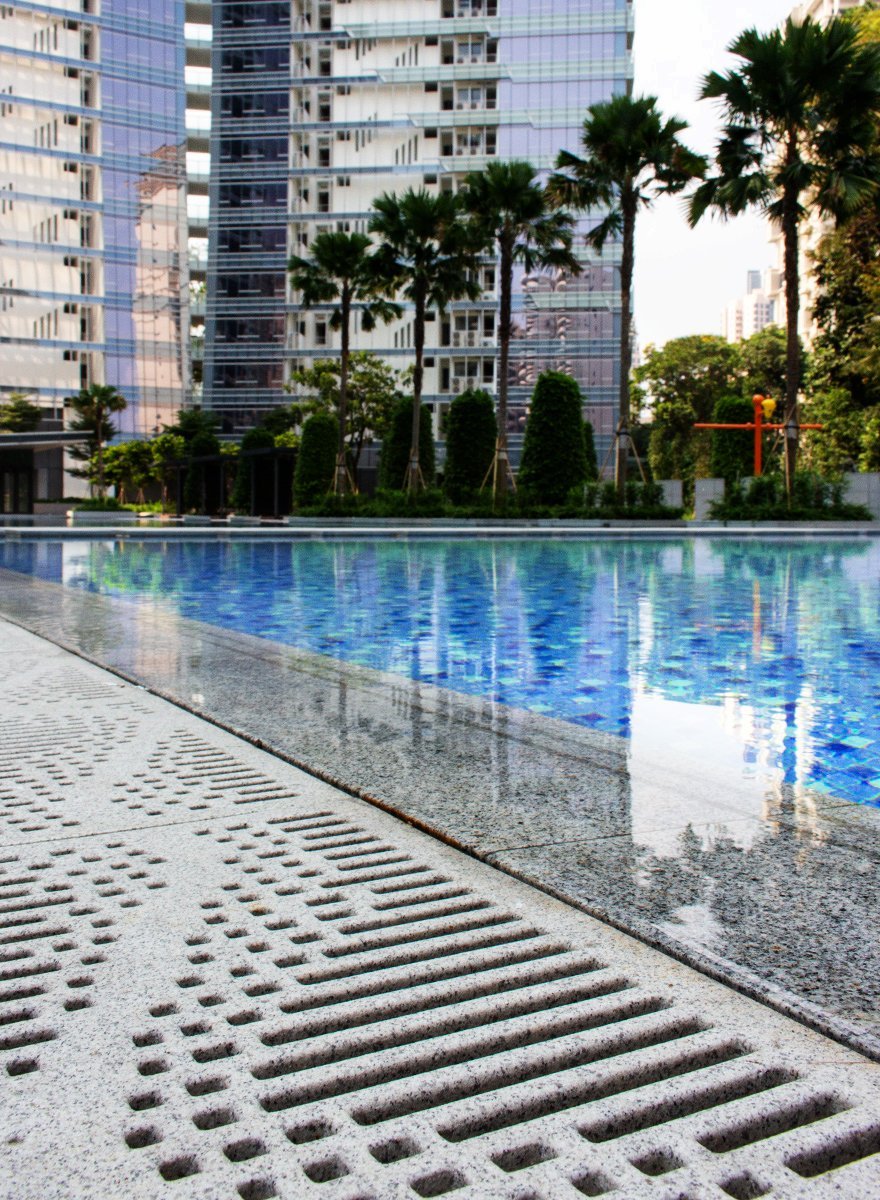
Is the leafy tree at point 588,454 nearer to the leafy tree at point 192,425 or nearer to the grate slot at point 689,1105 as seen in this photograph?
the leafy tree at point 192,425

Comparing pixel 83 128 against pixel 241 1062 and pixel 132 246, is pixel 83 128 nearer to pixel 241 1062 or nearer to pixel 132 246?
pixel 132 246

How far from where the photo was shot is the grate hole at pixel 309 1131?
192 centimetres

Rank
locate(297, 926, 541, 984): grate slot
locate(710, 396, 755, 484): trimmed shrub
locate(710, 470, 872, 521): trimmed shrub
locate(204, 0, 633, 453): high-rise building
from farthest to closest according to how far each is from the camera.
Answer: locate(204, 0, 633, 453): high-rise building < locate(710, 396, 755, 484): trimmed shrub < locate(710, 470, 872, 521): trimmed shrub < locate(297, 926, 541, 984): grate slot

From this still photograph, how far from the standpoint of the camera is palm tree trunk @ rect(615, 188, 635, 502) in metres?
31.0

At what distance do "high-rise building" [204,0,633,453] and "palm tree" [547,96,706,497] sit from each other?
108 feet

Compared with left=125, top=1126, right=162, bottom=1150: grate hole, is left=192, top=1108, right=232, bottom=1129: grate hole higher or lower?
lower

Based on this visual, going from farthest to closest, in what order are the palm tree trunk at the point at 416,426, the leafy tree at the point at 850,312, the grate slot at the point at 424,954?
the leafy tree at the point at 850,312
the palm tree trunk at the point at 416,426
the grate slot at the point at 424,954

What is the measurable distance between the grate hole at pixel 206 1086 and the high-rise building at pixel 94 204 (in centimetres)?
8115

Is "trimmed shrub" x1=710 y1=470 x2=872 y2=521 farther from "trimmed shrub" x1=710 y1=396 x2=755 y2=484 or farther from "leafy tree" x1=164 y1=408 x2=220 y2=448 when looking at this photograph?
"leafy tree" x1=164 y1=408 x2=220 y2=448

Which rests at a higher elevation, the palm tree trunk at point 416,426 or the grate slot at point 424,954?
the palm tree trunk at point 416,426

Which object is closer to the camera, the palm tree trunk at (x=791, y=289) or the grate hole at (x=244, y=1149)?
the grate hole at (x=244, y=1149)

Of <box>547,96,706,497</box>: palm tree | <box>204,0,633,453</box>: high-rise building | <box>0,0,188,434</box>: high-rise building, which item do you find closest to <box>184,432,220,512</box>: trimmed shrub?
<box>204,0,633,453</box>: high-rise building

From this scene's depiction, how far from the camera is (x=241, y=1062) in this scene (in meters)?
2.16

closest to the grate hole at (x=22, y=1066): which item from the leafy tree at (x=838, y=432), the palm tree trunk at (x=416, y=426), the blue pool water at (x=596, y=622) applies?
the blue pool water at (x=596, y=622)
